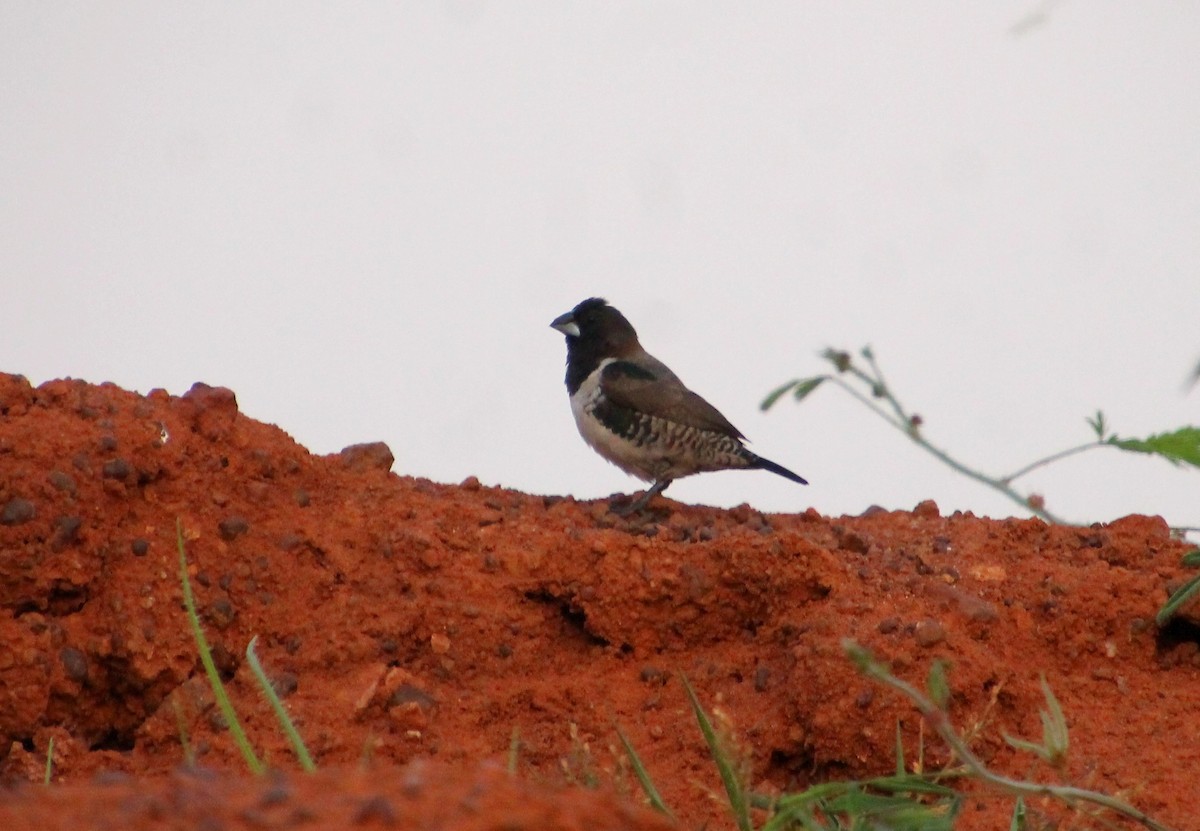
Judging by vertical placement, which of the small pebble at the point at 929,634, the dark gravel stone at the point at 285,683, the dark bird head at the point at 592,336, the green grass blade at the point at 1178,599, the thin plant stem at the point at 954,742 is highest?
the dark bird head at the point at 592,336

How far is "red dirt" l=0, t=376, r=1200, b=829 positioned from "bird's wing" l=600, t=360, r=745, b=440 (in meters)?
2.92

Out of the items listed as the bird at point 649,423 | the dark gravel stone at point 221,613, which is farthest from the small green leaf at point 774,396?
the bird at point 649,423

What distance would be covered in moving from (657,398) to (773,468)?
770 mm

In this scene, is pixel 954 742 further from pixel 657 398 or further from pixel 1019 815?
pixel 657 398

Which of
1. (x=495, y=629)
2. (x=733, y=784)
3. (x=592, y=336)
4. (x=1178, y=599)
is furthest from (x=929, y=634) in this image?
(x=592, y=336)

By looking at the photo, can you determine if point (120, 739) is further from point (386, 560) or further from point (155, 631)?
point (386, 560)

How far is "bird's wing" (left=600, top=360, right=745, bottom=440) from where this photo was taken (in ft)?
24.6

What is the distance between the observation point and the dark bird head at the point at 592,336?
8023mm

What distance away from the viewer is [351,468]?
4.83m

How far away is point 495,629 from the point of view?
402cm

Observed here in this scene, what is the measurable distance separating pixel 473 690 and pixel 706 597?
60 centimetres

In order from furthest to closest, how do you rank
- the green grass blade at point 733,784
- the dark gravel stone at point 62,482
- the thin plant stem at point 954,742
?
the dark gravel stone at point 62,482 → the green grass blade at point 733,784 → the thin plant stem at point 954,742

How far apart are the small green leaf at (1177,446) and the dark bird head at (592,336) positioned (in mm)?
4458

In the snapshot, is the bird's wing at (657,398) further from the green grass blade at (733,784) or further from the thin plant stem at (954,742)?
the thin plant stem at (954,742)
